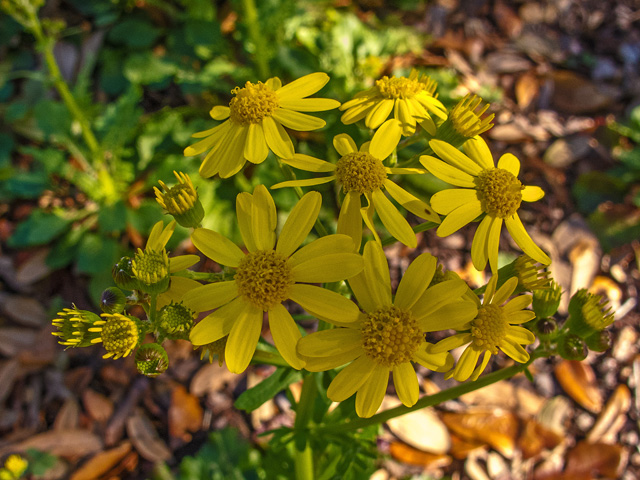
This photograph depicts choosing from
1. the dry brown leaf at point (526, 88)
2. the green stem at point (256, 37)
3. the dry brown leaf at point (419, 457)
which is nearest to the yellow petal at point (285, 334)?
the dry brown leaf at point (419, 457)

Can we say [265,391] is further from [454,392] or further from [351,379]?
[454,392]

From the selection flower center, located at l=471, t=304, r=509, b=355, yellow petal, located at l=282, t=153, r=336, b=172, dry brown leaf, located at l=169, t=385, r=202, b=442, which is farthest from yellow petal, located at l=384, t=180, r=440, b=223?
Result: dry brown leaf, located at l=169, t=385, r=202, b=442

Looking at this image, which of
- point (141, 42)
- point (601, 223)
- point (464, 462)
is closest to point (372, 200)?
point (464, 462)

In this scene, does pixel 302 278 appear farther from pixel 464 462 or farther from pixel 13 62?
pixel 13 62

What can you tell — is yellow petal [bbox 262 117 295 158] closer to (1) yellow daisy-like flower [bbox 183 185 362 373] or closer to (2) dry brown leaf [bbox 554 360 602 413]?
(1) yellow daisy-like flower [bbox 183 185 362 373]

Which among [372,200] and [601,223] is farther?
[601,223]

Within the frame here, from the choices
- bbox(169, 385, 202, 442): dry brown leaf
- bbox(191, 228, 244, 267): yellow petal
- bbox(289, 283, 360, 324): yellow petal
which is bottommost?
bbox(169, 385, 202, 442): dry brown leaf
